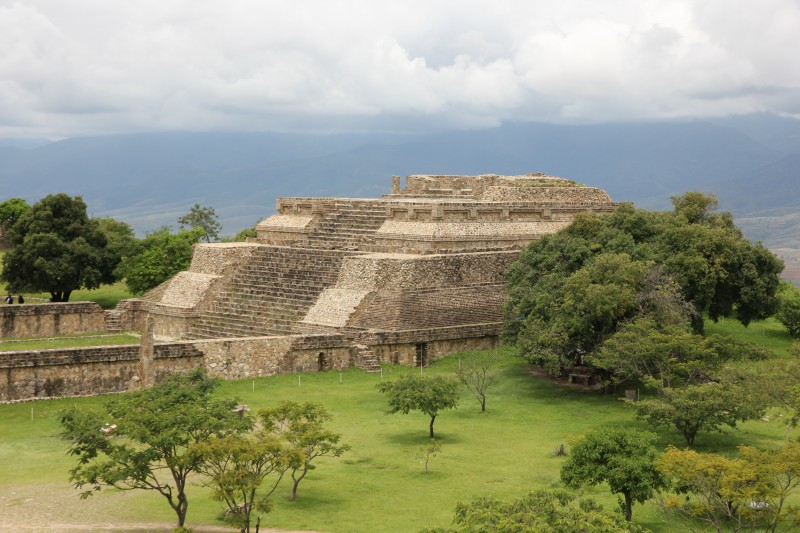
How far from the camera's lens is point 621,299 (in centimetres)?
2386

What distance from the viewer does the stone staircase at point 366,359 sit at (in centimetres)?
2597

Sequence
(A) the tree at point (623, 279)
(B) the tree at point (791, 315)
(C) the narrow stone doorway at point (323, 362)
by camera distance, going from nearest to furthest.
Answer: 1. (A) the tree at point (623, 279)
2. (C) the narrow stone doorway at point (323, 362)
3. (B) the tree at point (791, 315)

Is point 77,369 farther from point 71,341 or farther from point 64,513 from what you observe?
point 71,341

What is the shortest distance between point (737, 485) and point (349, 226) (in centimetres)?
1970

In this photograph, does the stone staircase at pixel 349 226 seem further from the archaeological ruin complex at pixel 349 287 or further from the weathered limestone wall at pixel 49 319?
the weathered limestone wall at pixel 49 319

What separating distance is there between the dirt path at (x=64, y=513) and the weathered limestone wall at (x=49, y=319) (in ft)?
47.8

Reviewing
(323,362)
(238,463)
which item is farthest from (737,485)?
(323,362)

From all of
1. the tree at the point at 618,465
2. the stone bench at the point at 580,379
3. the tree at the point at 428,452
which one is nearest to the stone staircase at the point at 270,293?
the stone bench at the point at 580,379

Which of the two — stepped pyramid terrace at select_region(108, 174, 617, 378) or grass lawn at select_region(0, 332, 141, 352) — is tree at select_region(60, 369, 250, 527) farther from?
grass lawn at select_region(0, 332, 141, 352)

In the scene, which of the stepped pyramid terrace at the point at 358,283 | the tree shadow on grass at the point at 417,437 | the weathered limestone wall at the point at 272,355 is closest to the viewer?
the tree shadow on grass at the point at 417,437

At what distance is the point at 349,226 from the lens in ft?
108

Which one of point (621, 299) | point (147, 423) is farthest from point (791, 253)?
point (147, 423)

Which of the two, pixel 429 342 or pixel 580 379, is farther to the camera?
pixel 429 342

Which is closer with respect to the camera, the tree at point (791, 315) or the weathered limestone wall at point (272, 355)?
the weathered limestone wall at point (272, 355)
